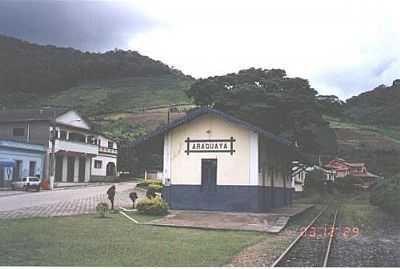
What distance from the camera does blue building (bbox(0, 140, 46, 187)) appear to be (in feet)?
92.5

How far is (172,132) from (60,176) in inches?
810

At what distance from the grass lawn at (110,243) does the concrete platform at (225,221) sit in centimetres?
68

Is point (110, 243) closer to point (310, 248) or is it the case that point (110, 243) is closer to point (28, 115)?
point (310, 248)

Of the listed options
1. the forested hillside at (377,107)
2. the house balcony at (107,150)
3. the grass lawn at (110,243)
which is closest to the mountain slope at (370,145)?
the forested hillside at (377,107)

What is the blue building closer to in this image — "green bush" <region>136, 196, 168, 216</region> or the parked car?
the parked car

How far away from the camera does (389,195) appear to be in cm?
1980

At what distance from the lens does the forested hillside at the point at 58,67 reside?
13.3 m

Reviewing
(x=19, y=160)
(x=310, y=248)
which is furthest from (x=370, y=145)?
(x=19, y=160)

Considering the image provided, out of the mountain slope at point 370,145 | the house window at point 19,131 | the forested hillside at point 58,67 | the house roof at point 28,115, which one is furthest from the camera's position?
the house window at point 19,131

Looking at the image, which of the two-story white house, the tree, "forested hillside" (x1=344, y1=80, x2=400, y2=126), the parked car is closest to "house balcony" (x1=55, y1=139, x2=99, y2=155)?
the two-story white house

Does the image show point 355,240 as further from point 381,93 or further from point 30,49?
point 30,49

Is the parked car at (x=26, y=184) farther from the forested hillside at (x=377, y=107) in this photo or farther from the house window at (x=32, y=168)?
the forested hillside at (x=377, y=107)

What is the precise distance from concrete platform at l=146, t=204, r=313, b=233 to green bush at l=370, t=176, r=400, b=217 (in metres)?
4.29

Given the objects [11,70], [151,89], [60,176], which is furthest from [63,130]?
[11,70]
